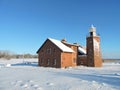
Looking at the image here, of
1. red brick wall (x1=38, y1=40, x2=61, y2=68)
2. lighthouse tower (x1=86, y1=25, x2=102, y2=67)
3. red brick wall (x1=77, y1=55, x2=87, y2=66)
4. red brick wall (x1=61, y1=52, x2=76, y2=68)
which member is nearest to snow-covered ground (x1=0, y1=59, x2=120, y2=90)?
red brick wall (x1=38, y1=40, x2=61, y2=68)

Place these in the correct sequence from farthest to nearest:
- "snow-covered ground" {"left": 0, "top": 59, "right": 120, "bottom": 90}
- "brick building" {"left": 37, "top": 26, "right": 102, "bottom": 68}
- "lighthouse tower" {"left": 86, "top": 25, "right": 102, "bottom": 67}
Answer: "lighthouse tower" {"left": 86, "top": 25, "right": 102, "bottom": 67} < "brick building" {"left": 37, "top": 26, "right": 102, "bottom": 68} < "snow-covered ground" {"left": 0, "top": 59, "right": 120, "bottom": 90}

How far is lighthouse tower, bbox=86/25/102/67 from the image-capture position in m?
47.3

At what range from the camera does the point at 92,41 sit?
47.7m

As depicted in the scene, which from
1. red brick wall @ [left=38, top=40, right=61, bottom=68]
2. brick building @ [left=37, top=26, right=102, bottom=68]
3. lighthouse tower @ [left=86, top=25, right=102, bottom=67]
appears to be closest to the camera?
red brick wall @ [left=38, top=40, right=61, bottom=68]

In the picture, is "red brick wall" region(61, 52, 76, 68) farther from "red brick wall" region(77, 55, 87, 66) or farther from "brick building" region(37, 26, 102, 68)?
"red brick wall" region(77, 55, 87, 66)

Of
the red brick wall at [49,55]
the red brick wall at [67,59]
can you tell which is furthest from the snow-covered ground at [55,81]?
the red brick wall at [67,59]

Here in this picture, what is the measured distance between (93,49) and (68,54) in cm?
705

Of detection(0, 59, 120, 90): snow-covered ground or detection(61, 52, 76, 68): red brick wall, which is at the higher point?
detection(61, 52, 76, 68): red brick wall

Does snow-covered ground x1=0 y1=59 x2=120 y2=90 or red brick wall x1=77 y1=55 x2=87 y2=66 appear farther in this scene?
red brick wall x1=77 y1=55 x2=87 y2=66

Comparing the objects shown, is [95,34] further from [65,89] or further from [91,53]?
[65,89]

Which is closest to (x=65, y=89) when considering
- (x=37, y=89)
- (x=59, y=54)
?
(x=37, y=89)

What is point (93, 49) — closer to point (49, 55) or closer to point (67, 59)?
point (67, 59)

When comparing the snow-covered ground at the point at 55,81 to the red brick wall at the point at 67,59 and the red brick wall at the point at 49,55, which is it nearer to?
the red brick wall at the point at 49,55

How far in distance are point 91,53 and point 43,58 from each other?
41.2ft
